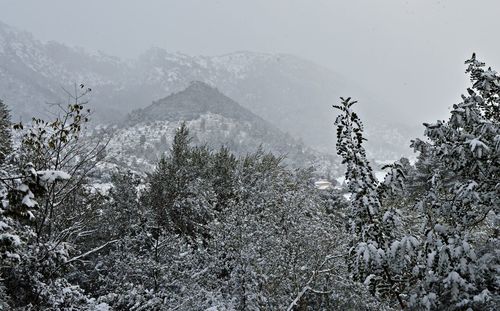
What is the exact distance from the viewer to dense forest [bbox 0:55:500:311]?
4.09m

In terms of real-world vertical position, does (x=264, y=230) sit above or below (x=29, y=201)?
below

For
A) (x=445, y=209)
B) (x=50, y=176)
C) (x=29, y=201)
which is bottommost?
(x=29, y=201)

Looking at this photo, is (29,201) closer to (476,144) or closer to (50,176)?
(50,176)

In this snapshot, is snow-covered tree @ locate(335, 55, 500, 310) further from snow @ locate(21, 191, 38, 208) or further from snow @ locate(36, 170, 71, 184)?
snow @ locate(21, 191, 38, 208)

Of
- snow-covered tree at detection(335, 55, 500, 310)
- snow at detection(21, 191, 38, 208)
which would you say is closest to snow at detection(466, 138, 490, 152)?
snow-covered tree at detection(335, 55, 500, 310)

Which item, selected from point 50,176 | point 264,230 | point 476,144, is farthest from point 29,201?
point 264,230

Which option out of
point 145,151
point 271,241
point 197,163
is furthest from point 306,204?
point 145,151

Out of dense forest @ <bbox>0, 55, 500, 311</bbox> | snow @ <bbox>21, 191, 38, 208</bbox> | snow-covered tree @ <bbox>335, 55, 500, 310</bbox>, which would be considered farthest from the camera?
dense forest @ <bbox>0, 55, 500, 311</bbox>

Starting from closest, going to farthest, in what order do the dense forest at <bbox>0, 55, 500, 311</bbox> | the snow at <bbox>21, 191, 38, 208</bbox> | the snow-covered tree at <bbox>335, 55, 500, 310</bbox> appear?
1. the snow at <bbox>21, 191, 38, 208</bbox>
2. the snow-covered tree at <bbox>335, 55, 500, 310</bbox>
3. the dense forest at <bbox>0, 55, 500, 311</bbox>

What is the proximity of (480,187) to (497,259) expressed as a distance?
0.81m

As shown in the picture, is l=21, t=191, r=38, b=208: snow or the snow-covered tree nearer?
l=21, t=191, r=38, b=208: snow

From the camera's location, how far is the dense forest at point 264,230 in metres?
4.09

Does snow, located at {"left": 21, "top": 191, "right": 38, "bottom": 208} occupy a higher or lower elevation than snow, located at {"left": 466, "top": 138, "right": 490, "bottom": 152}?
lower

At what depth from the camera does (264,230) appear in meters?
9.97
